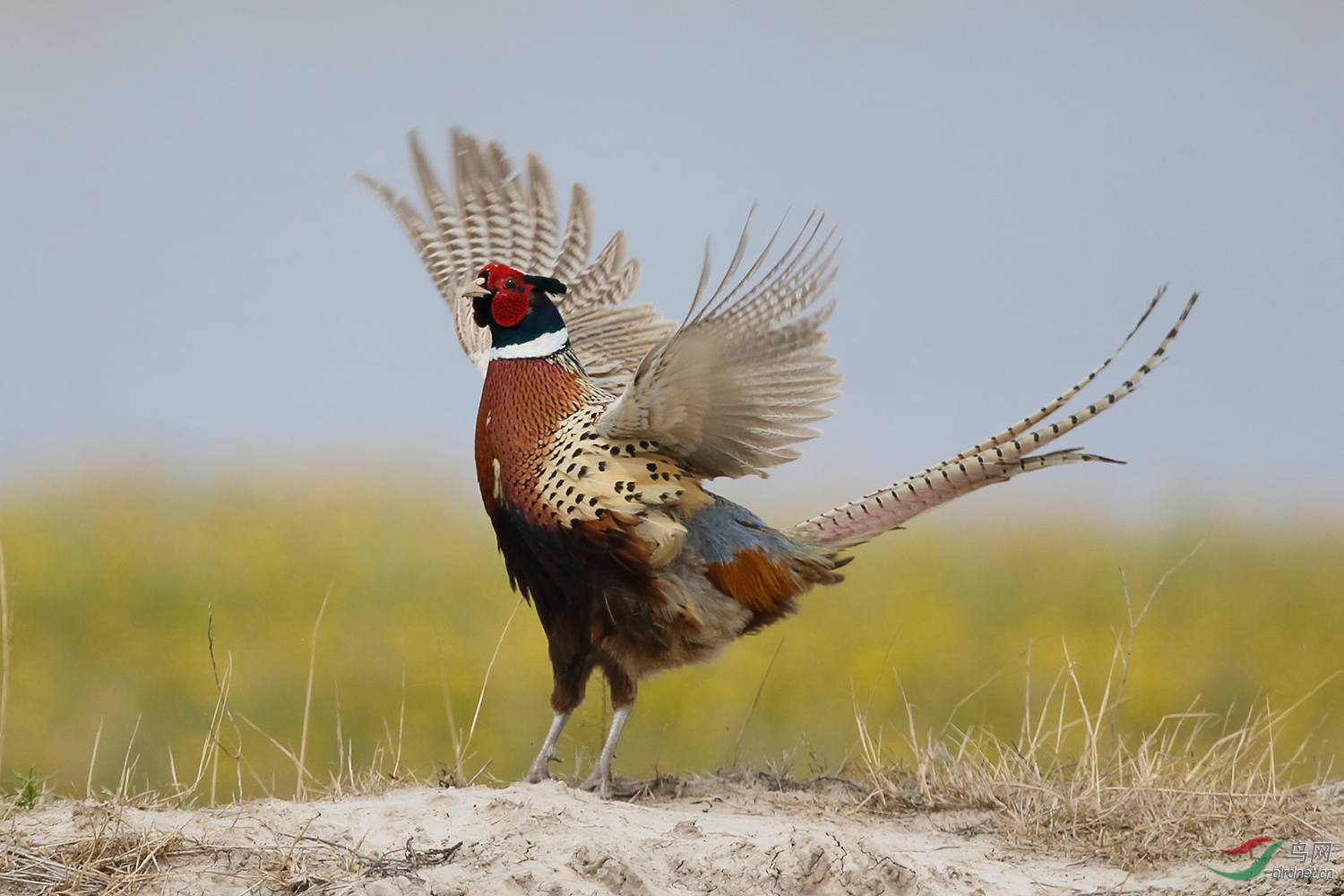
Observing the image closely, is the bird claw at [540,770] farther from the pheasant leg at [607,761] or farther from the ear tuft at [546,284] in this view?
the ear tuft at [546,284]

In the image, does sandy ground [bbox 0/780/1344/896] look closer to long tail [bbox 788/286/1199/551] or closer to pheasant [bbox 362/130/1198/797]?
pheasant [bbox 362/130/1198/797]

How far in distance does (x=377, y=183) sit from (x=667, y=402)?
7.54ft

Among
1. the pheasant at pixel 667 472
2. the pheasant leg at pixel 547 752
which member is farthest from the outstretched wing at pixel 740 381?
the pheasant leg at pixel 547 752

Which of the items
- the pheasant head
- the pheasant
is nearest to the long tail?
the pheasant

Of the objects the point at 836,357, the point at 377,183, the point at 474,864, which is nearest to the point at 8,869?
the point at 474,864

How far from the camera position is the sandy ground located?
3314 millimetres

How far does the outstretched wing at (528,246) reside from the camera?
5.45m

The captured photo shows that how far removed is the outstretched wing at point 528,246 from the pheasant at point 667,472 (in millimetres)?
802

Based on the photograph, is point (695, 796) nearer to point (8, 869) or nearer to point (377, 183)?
point (8, 869)

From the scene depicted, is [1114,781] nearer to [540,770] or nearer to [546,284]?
[540,770]

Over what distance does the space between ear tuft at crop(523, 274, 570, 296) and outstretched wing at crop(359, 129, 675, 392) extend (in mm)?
833

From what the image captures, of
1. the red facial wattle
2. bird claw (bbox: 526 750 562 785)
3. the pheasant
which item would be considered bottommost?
bird claw (bbox: 526 750 562 785)

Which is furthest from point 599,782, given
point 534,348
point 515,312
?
point 515,312

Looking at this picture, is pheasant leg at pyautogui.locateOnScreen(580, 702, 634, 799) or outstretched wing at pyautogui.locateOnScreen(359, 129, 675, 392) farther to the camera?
outstretched wing at pyautogui.locateOnScreen(359, 129, 675, 392)
